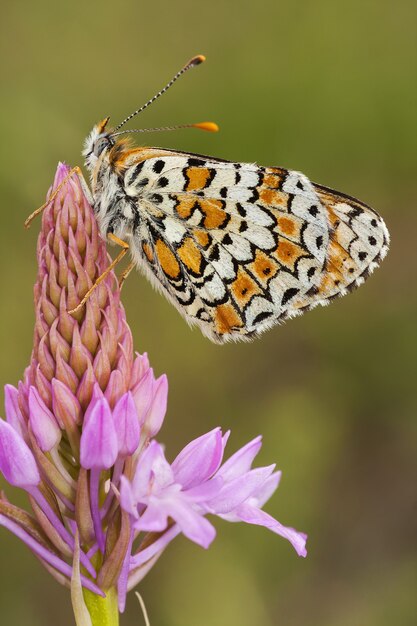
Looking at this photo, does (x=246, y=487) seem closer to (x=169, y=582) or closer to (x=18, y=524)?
(x=18, y=524)

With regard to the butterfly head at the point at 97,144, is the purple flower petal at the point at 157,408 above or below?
below

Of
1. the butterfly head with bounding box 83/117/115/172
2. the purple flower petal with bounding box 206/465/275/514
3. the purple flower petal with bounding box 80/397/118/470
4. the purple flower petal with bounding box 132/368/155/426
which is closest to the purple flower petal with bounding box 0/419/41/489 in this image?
the purple flower petal with bounding box 80/397/118/470

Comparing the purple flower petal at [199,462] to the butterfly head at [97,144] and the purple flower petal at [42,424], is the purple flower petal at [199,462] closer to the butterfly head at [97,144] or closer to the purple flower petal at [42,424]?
the purple flower petal at [42,424]

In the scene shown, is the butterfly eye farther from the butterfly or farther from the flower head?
the flower head

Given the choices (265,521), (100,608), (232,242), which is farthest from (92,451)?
(232,242)

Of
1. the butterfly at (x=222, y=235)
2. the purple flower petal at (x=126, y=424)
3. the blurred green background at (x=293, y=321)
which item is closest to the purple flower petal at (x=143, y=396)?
the purple flower petal at (x=126, y=424)

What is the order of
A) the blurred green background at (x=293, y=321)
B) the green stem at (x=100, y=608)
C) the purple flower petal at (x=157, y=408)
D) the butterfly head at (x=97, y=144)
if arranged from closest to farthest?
the green stem at (x=100, y=608) → the purple flower petal at (x=157, y=408) → the butterfly head at (x=97, y=144) → the blurred green background at (x=293, y=321)
